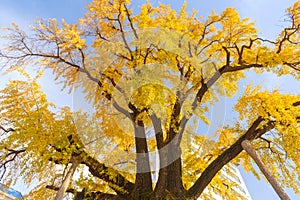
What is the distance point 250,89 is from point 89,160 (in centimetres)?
470

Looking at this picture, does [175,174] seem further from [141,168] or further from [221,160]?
[221,160]

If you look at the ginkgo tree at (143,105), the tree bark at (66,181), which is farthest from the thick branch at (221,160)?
the tree bark at (66,181)

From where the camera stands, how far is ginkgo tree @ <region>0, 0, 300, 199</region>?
17.6 ft

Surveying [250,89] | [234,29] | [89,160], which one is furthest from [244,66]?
[89,160]

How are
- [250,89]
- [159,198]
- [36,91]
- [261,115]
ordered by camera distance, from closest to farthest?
[159,198]
[261,115]
[36,91]
[250,89]

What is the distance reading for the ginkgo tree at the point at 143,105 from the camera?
17.6 ft

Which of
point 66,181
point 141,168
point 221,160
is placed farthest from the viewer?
point 141,168

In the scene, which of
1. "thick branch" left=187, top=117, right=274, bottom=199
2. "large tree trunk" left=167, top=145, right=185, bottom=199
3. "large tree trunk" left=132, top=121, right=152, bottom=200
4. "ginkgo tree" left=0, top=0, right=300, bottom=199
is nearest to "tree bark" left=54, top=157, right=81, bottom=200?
"ginkgo tree" left=0, top=0, right=300, bottom=199

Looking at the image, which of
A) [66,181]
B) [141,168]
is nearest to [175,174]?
[141,168]

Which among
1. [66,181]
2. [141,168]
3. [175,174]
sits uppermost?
[141,168]

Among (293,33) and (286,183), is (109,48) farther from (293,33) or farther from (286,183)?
(286,183)

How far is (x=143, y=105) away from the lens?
5.27 meters

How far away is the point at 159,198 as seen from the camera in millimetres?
5160

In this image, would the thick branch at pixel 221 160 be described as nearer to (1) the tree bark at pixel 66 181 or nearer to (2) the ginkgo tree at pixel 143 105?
(2) the ginkgo tree at pixel 143 105
